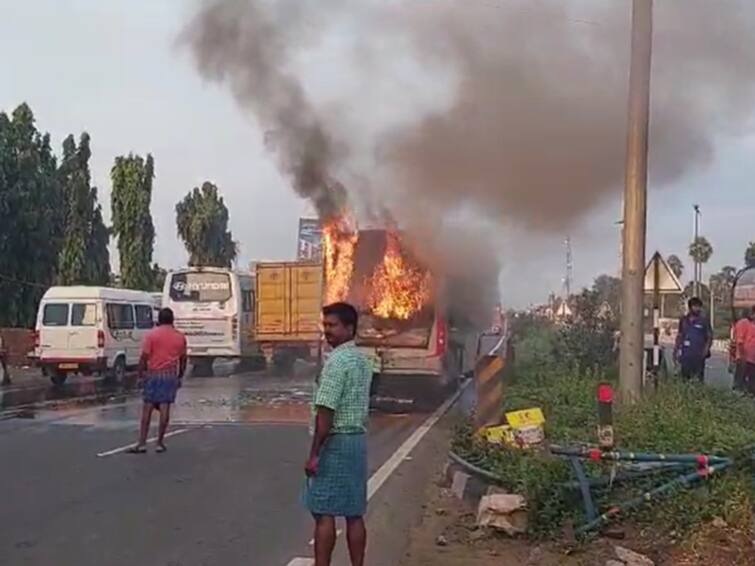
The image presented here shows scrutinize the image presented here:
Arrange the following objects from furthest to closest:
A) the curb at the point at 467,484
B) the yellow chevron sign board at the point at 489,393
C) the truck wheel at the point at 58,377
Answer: the truck wheel at the point at 58,377, the yellow chevron sign board at the point at 489,393, the curb at the point at 467,484

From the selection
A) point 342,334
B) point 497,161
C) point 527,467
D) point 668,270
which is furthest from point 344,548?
point 497,161

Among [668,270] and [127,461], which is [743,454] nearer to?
[127,461]

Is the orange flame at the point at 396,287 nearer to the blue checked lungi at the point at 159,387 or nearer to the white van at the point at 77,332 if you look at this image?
the blue checked lungi at the point at 159,387

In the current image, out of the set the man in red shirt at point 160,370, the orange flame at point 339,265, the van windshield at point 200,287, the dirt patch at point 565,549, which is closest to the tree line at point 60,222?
the van windshield at point 200,287

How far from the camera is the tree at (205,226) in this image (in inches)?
1955

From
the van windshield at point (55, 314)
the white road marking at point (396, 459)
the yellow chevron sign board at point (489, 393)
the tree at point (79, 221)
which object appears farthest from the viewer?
the tree at point (79, 221)

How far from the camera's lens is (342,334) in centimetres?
617

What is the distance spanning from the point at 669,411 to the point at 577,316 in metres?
10.4

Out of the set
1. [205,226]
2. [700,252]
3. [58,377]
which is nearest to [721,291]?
[700,252]

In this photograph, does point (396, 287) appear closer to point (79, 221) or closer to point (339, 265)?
point (339, 265)

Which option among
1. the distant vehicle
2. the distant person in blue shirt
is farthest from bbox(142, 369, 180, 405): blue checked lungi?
the distant vehicle

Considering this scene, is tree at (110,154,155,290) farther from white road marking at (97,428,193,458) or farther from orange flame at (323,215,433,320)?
white road marking at (97,428,193,458)

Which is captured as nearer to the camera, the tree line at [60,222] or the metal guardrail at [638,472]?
the metal guardrail at [638,472]

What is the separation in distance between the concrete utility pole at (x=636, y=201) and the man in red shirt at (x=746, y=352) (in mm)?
5452
